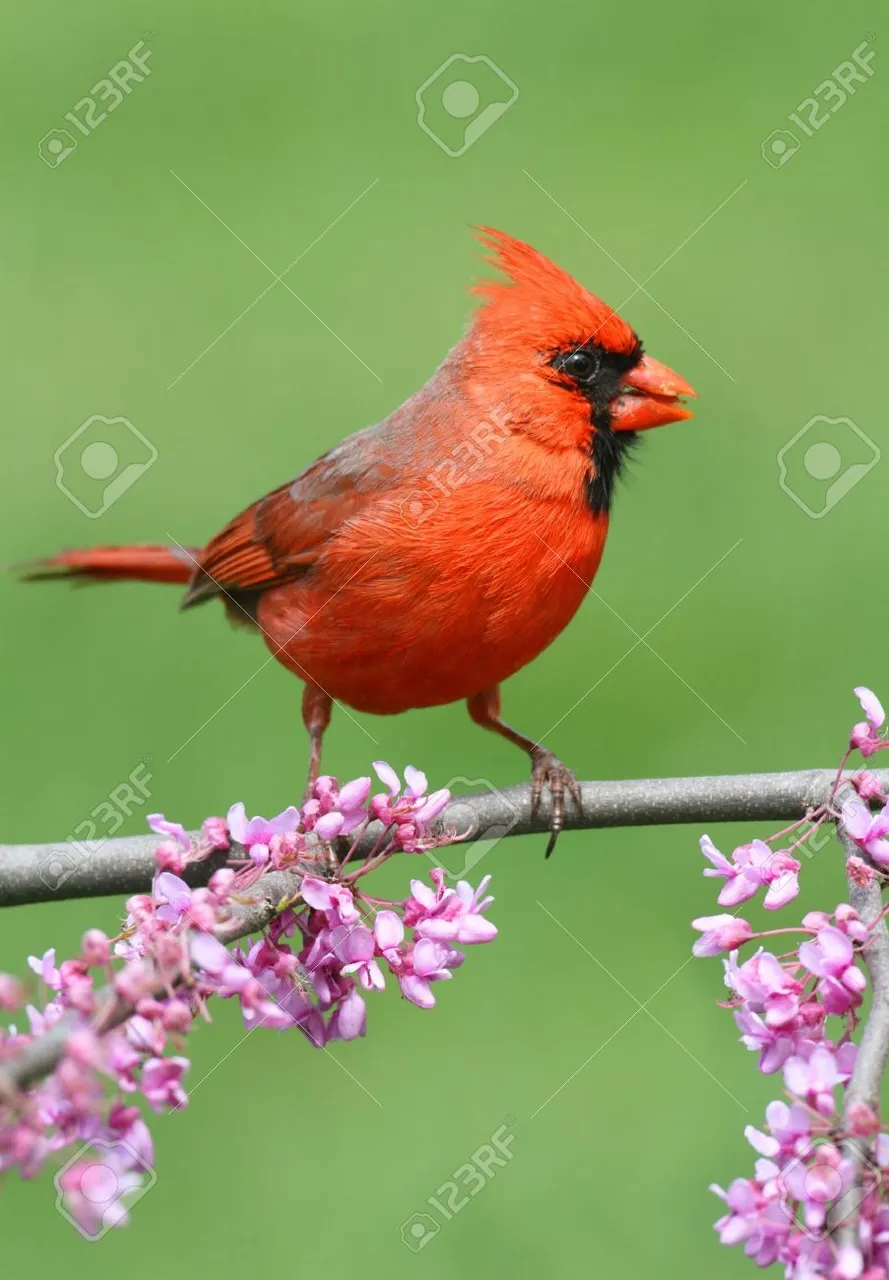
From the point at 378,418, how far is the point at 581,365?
7.13ft

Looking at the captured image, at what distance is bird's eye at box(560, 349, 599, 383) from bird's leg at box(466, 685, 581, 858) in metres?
0.62

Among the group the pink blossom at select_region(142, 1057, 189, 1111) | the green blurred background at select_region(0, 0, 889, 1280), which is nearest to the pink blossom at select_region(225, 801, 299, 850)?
the pink blossom at select_region(142, 1057, 189, 1111)

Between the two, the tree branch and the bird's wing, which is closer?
the tree branch

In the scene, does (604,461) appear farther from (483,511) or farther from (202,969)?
(202,969)

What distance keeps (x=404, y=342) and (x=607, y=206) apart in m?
0.88

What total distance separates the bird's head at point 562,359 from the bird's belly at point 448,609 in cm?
16

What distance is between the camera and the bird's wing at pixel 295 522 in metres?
3.05

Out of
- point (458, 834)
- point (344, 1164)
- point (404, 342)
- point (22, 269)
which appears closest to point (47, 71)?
point (22, 269)

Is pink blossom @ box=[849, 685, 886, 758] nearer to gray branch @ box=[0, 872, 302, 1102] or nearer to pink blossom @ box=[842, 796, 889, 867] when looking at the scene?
pink blossom @ box=[842, 796, 889, 867]

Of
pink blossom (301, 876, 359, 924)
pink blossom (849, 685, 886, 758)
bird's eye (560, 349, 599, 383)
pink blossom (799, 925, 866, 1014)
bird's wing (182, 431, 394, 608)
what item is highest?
pink blossom (849, 685, 886, 758)

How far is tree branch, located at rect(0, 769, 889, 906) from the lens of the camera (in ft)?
6.41

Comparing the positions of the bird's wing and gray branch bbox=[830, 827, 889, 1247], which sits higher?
gray branch bbox=[830, 827, 889, 1247]

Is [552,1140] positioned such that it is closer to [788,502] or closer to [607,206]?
[788,502]

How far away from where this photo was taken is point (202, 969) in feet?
4.58
